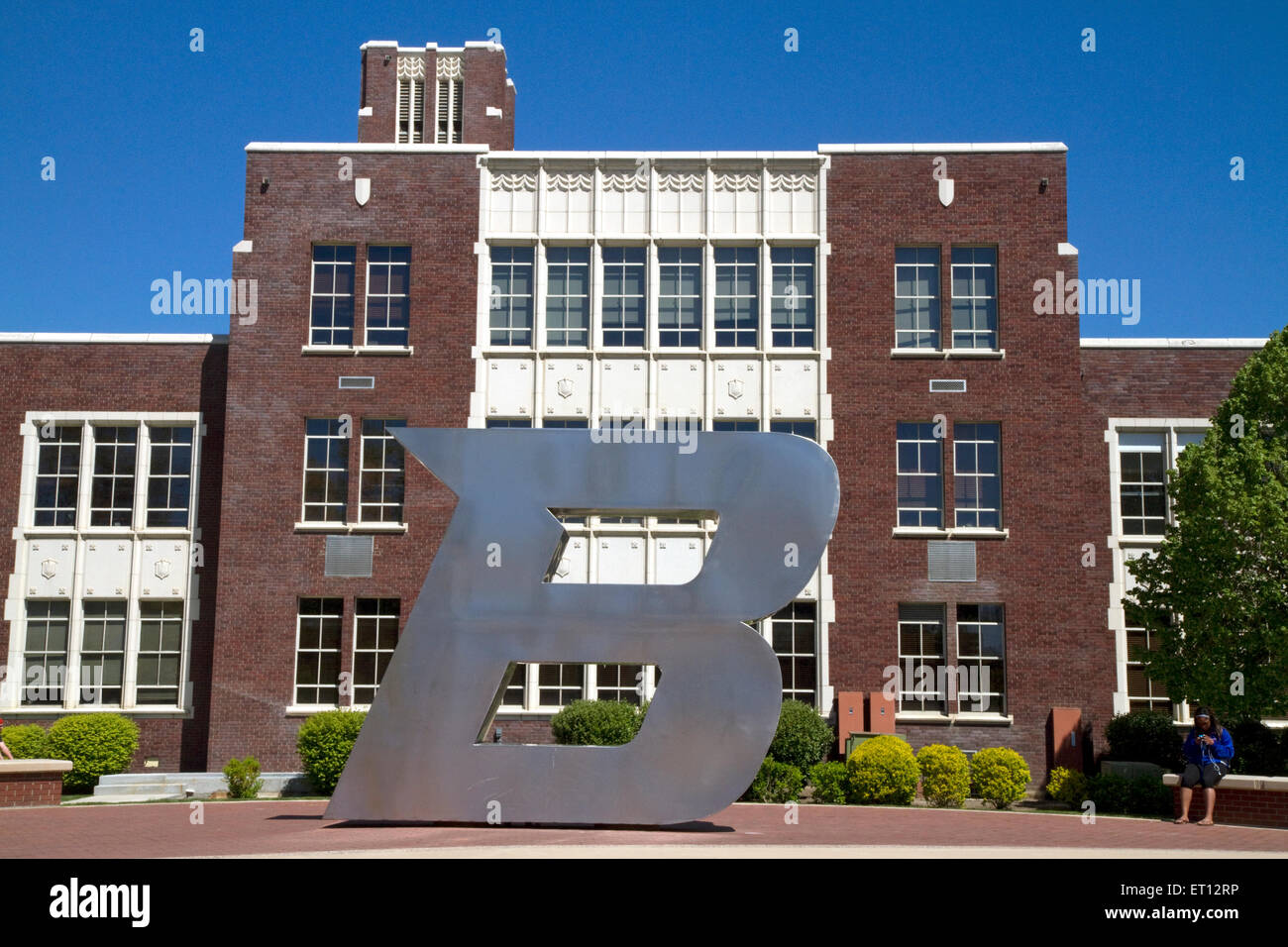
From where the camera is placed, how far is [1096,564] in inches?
1125

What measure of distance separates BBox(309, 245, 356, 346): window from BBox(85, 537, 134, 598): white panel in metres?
6.48

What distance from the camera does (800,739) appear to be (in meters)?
25.7

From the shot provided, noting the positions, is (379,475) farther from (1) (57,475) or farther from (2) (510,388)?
(1) (57,475)

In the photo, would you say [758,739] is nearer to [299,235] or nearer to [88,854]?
[88,854]

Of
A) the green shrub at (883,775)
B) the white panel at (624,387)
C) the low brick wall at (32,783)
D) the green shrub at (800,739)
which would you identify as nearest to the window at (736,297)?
the white panel at (624,387)

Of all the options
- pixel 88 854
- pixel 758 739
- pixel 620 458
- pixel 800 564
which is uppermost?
pixel 620 458

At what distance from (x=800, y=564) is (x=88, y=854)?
9018mm

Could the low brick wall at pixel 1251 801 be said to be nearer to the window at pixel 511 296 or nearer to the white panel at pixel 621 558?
the white panel at pixel 621 558

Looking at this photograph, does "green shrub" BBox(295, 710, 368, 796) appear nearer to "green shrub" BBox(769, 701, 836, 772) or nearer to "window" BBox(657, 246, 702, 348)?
→ "green shrub" BBox(769, 701, 836, 772)

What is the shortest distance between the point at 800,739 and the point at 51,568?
17.3 m

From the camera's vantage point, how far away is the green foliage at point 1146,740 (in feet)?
87.0

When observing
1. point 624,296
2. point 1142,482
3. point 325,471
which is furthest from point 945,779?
point 325,471

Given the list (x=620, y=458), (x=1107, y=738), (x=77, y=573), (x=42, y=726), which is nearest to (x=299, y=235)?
(x=77, y=573)

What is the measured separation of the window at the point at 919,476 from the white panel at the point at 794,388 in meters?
2.08
